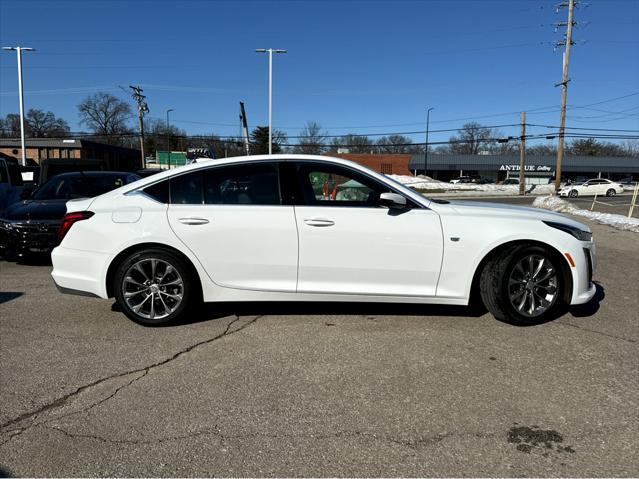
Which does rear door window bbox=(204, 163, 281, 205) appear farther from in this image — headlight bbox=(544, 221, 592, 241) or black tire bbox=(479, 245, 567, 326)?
headlight bbox=(544, 221, 592, 241)

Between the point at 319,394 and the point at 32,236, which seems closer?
the point at 319,394

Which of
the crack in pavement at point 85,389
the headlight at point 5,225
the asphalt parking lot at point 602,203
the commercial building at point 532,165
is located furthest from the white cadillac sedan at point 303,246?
the commercial building at point 532,165

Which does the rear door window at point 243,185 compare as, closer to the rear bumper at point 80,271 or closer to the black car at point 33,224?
the rear bumper at point 80,271

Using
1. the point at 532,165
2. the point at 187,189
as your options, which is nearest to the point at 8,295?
the point at 187,189

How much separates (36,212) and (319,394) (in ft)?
Answer: 22.3

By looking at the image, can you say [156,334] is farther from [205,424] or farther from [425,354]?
[425,354]

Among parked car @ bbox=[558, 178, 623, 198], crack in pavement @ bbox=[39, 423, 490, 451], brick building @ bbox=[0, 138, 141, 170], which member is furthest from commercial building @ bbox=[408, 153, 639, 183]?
crack in pavement @ bbox=[39, 423, 490, 451]

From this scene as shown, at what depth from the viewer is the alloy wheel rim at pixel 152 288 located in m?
4.68

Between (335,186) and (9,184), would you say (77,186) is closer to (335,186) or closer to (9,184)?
(9,184)

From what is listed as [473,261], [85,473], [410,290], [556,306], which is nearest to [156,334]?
[85,473]

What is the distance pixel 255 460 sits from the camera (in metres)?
2.62

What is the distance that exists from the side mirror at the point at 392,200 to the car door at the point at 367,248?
51 millimetres

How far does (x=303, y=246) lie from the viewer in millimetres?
4559

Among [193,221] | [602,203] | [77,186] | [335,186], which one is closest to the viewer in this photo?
[193,221]
